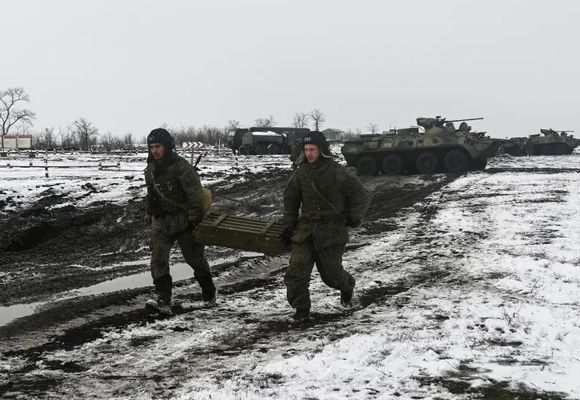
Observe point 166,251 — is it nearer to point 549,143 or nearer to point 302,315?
point 302,315

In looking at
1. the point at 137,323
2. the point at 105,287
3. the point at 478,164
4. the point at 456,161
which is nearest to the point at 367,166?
the point at 456,161

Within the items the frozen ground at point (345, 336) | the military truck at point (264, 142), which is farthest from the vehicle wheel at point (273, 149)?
the frozen ground at point (345, 336)

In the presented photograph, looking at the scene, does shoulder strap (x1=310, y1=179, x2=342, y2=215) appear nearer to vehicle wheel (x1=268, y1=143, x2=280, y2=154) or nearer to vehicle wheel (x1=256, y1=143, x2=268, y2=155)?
vehicle wheel (x1=268, y1=143, x2=280, y2=154)

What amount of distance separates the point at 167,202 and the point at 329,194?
5.03 feet

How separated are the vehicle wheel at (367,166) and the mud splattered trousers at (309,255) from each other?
17727mm

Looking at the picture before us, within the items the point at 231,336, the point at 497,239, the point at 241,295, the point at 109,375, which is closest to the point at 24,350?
the point at 109,375

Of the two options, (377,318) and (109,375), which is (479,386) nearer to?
(377,318)

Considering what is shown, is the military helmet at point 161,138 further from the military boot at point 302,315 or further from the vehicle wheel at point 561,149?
the vehicle wheel at point 561,149

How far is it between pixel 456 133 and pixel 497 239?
14.9 m

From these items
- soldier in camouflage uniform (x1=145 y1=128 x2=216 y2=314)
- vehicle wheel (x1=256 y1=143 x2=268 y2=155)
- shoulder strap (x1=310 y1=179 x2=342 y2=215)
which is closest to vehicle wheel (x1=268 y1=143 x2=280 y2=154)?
vehicle wheel (x1=256 y1=143 x2=268 y2=155)

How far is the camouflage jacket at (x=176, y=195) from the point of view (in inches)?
211

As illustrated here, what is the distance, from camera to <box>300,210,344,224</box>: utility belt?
16.2 feet

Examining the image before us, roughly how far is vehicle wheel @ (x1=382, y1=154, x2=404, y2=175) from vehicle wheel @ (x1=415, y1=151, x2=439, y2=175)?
0.66 meters

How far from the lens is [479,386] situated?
342 centimetres
